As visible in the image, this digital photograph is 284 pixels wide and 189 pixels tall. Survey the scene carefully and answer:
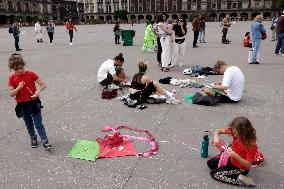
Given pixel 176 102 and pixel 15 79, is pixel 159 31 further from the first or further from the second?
pixel 15 79

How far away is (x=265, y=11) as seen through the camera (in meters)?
95.4

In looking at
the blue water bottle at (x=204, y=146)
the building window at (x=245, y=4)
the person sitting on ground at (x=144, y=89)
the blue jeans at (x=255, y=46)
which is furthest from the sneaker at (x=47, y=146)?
the building window at (x=245, y=4)

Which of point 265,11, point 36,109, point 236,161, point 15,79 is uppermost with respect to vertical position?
point 265,11

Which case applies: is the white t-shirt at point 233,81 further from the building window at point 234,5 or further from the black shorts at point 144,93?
the building window at point 234,5

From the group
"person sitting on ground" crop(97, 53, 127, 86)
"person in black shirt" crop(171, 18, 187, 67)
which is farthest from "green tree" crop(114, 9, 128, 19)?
"person sitting on ground" crop(97, 53, 127, 86)

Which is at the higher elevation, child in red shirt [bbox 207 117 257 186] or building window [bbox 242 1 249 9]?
building window [bbox 242 1 249 9]

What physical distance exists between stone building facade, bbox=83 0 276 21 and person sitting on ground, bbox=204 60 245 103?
288 ft

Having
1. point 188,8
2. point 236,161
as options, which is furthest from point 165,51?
point 188,8

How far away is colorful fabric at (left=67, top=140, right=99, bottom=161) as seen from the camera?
423cm

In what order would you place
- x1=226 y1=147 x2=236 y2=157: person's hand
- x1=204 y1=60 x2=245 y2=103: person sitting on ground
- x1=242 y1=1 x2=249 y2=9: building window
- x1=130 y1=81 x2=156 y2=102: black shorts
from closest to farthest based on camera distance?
x1=226 y1=147 x2=236 y2=157: person's hand < x1=204 y1=60 x2=245 y2=103: person sitting on ground < x1=130 y1=81 x2=156 y2=102: black shorts < x1=242 y1=1 x2=249 y2=9: building window

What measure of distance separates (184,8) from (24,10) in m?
54.0

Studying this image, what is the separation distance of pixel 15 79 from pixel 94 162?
160 cm

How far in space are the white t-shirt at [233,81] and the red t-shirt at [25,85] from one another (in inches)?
151

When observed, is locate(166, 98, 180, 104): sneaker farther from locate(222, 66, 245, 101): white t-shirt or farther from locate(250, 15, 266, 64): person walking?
locate(250, 15, 266, 64): person walking
